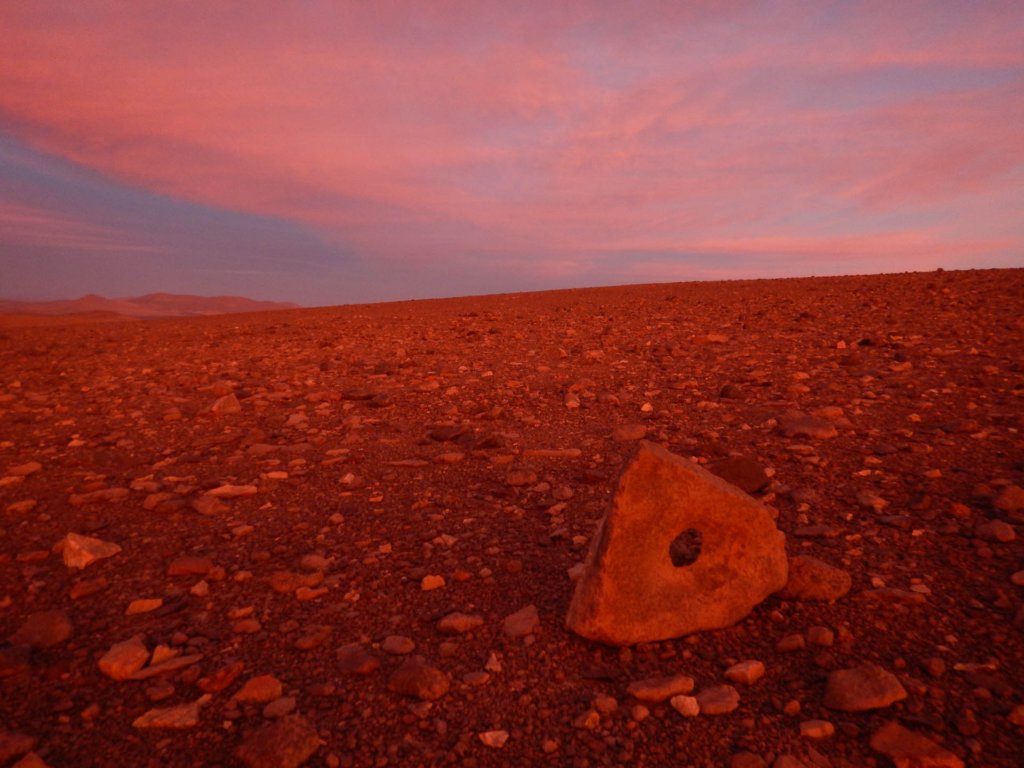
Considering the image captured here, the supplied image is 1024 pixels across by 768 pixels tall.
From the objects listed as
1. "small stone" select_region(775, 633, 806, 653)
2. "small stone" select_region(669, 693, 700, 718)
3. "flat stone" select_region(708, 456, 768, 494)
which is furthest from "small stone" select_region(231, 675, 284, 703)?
"flat stone" select_region(708, 456, 768, 494)

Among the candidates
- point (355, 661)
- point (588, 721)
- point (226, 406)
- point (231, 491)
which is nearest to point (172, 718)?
point (355, 661)

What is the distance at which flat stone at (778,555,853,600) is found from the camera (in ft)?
7.79

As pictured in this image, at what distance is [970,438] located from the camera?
12.6 ft

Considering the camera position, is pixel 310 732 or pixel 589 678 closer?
pixel 310 732

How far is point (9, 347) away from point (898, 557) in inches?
527

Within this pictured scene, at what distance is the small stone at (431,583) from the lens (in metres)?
2.63

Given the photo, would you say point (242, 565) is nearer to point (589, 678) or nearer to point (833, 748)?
point (589, 678)

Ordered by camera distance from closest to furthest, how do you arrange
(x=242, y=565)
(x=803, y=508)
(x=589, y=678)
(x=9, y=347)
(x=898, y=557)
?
1. (x=589, y=678)
2. (x=898, y=557)
3. (x=242, y=565)
4. (x=803, y=508)
5. (x=9, y=347)

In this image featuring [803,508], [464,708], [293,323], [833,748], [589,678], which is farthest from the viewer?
[293,323]

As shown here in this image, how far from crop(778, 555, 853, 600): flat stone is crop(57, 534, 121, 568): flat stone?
3077mm

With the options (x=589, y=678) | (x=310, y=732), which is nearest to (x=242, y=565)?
(x=310, y=732)

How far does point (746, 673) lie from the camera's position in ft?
6.52

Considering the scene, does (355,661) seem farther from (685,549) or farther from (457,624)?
(685,549)

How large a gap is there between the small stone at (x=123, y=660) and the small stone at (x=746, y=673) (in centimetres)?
203
